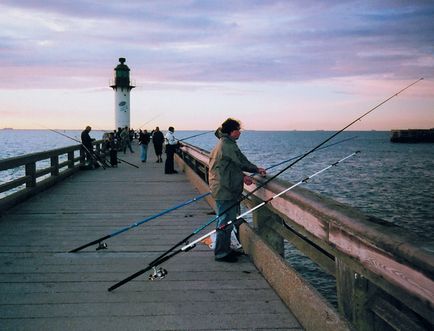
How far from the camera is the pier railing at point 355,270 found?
1.98 meters

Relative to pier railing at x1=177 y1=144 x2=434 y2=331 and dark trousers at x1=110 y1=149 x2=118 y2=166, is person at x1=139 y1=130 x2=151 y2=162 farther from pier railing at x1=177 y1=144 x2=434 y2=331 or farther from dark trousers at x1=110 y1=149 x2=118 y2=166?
pier railing at x1=177 y1=144 x2=434 y2=331

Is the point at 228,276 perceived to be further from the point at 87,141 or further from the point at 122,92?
the point at 122,92

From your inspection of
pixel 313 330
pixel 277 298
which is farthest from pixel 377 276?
pixel 277 298

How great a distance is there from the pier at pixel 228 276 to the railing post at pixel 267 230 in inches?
0.5

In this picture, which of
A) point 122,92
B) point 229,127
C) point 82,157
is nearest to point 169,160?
point 82,157

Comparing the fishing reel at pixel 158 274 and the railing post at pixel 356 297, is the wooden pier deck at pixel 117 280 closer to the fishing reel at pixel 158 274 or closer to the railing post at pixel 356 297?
the fishing reel at pixel 158 274

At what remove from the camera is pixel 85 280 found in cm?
441

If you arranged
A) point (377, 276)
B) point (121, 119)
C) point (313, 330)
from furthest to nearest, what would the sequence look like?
point (121, 119), point (313, 330), point (377, 276)

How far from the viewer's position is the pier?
2.34 meters

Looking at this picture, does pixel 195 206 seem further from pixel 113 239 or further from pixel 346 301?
pixel 346 301

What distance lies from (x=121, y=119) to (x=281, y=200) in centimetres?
4497

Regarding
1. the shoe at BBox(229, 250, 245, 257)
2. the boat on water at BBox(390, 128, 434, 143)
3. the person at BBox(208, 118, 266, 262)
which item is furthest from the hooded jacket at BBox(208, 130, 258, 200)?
the boat on water at BBox(390, 128, 434, 143)

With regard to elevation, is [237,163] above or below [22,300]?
above

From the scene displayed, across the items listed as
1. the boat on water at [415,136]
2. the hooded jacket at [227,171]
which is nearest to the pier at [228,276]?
the hooded jacket at [227,171]
